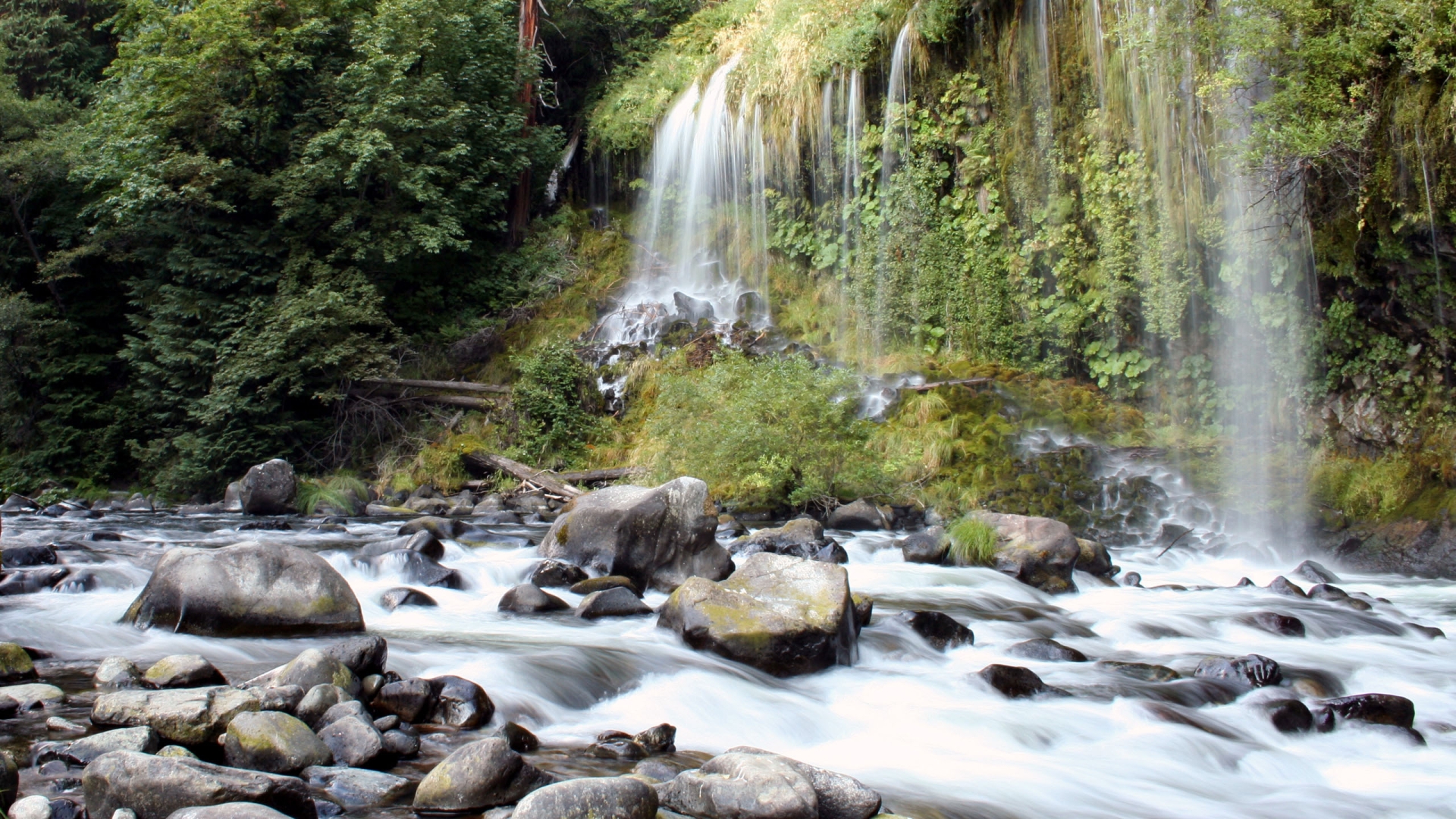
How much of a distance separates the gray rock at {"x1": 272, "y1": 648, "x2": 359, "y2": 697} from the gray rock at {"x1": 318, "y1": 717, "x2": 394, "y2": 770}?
0.41 metres

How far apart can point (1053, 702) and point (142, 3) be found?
1821cm

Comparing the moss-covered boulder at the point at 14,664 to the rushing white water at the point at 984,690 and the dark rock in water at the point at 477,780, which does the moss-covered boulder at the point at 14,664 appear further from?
the dark rock in water at the point at 477,780

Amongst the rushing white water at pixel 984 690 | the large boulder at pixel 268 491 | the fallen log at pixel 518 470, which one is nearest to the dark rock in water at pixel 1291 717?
the rushing white water at pixel 984 690

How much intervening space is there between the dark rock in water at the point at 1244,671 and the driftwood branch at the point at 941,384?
7351mm

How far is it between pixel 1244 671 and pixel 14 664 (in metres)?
6.68

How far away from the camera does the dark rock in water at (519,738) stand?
168 inches

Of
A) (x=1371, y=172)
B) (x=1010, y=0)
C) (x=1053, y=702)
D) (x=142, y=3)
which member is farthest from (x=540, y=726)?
(x=142, y=3)

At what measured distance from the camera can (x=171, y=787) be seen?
3.19m

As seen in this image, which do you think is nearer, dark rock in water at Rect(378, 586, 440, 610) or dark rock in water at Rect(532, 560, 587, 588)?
dark rock in water at Rect(378, 586, 440, 610)

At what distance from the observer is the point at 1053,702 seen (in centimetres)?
529

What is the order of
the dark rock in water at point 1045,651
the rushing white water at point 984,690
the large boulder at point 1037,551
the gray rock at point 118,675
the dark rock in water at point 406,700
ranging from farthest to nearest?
the large boulder at point 1037,551 → the dark rock in water at point 1045,651 → the gray rock at point 118,675 → the dark rock in water at point 406,700 → the rushing white water at point 984,690

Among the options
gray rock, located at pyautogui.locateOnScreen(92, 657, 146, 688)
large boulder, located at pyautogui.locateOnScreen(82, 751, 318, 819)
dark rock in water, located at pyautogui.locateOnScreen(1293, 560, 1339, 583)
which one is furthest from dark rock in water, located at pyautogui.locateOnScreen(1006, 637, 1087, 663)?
gray rock, located at pyautogui.locateOnScreen(92, 657, 146, 688)

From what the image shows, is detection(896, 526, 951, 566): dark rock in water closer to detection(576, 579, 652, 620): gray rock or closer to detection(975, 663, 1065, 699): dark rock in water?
detection(576, 579, 652, 620): gray rock

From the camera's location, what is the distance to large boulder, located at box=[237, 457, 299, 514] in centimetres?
1367
